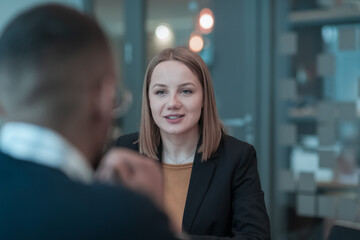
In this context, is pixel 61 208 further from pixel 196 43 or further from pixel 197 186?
pixel 196 43

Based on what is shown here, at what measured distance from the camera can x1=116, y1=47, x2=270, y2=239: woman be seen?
169 centimetres

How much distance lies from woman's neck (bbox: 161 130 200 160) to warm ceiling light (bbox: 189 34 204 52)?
7.17ft

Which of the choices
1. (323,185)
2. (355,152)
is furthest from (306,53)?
(323,185)

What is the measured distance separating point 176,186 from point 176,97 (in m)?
0.41

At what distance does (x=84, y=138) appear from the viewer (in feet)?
2.43

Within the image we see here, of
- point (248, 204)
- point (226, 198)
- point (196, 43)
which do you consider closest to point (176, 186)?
point (226, 198)

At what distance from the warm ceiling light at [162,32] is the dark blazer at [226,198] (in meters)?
2.57

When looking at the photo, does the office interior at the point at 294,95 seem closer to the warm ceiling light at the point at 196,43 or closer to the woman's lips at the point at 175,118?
the warm ceiling light at the point at 196,43

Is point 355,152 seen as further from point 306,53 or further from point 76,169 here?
point 76,169

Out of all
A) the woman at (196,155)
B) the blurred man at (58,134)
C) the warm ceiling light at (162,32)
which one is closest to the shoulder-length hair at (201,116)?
the woman at (196,155)

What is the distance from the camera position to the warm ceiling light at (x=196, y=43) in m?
3.93

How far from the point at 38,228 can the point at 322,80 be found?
3.30 meters

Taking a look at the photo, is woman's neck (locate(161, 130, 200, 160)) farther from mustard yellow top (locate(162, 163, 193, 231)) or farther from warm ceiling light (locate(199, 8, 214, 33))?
warm ceiling light (locate(199, 8, 214, 33))

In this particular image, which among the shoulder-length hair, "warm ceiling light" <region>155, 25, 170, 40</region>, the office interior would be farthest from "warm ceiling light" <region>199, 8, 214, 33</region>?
the shoulder-length hair
